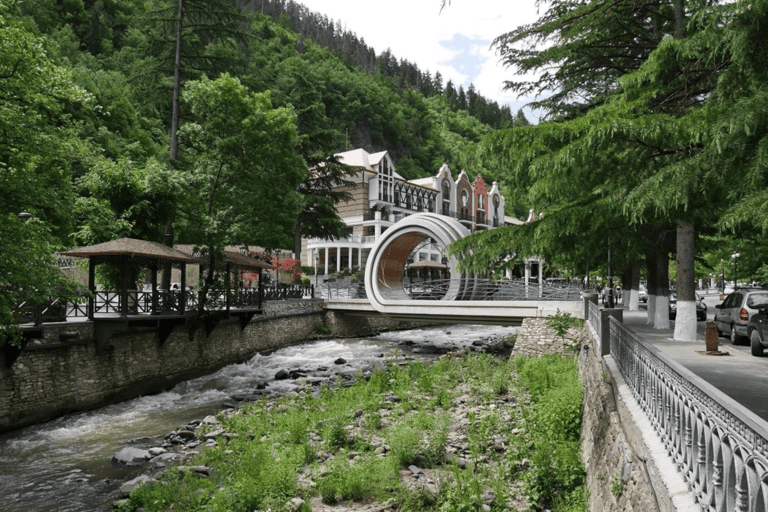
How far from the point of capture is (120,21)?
6075 cm

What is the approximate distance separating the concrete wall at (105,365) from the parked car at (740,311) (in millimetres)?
18280

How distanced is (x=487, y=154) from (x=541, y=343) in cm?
1211

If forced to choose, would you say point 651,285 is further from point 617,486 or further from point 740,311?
point 617,486

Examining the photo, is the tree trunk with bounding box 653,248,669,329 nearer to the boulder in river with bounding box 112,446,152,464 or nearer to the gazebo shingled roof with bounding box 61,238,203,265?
the boulder in river with bounding box 112,446,152,464

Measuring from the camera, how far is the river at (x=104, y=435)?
913cm

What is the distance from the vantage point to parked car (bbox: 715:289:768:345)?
15.0 metres

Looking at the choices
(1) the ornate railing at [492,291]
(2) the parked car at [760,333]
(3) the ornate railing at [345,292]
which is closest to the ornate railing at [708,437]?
(2) the parked car at [760,333]

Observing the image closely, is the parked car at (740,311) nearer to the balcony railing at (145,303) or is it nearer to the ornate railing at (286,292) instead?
the balcony railing at (145,303)


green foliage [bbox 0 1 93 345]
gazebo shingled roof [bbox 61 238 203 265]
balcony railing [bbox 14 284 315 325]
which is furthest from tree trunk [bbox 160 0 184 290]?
green foliage [bbox 0 1 93 345]

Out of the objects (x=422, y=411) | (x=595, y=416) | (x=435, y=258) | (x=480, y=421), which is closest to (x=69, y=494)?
(x=422, y=411)

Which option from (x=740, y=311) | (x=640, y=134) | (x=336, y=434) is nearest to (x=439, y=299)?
(x=740, y=311)

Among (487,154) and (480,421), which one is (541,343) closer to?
(480,421)

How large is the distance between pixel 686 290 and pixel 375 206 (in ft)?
142

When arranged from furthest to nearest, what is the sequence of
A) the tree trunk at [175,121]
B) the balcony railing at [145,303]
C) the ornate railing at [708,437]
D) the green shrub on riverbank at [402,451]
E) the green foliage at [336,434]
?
the tree trunk at [175,121] → the balcony railing at [145,303] → the green foliage at [336,434] → the green shrub on riverbank at [402,451] → the ornate railing at [708,437]
